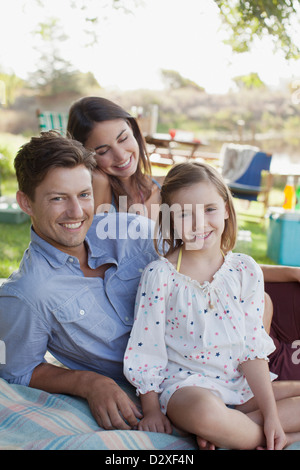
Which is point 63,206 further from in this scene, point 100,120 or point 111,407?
point 100,120

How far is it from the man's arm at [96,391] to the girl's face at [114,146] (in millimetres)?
1123

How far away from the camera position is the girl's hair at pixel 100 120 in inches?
96.4

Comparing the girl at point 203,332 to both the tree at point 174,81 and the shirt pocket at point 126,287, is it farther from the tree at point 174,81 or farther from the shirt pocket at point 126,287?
the tree at point 174,81

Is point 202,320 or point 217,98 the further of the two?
point 217,98

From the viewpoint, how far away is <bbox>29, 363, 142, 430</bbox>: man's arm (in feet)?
5.08

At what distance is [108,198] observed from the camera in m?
2.61

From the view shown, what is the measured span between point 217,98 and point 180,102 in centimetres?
147

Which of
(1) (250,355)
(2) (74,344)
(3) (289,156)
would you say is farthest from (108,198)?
(3) (289,156)

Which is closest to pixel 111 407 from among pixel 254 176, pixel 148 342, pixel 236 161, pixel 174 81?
pixel 148 342

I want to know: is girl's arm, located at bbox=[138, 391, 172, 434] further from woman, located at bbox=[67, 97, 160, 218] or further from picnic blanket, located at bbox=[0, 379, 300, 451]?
woman, located at bbox=[67, 97, 160, 218]

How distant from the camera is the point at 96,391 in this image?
161 cm

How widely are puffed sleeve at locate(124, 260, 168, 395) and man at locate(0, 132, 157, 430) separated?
8 cm

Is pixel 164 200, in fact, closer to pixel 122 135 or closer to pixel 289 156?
pixel 122 135

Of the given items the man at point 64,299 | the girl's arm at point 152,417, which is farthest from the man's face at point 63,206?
the girl's arm at point 152,417
